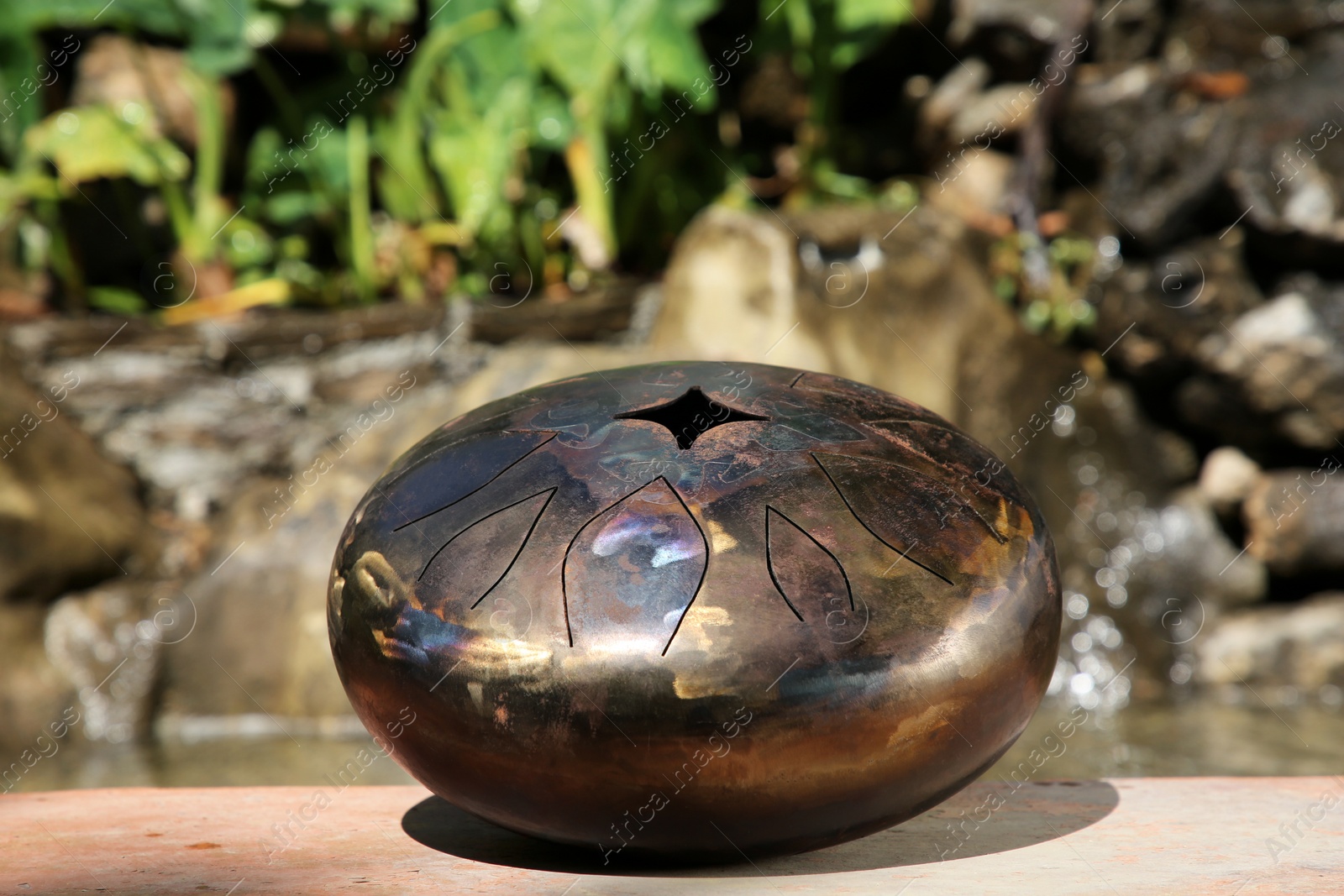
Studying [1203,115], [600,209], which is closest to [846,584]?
[1203,115]

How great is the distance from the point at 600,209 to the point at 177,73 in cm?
270

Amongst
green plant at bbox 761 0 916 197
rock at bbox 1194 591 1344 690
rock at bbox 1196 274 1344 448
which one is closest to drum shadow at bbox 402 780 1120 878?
rock at bbox 1194 591 1344 690

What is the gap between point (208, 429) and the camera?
593 centimetres

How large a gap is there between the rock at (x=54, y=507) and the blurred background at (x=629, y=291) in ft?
0.06

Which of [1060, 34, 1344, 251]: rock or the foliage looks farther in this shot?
the foliage

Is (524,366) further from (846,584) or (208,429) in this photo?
(846,584)

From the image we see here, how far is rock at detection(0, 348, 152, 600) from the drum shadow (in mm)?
3368

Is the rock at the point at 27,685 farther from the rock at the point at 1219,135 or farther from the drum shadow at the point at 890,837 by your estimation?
the rock at the point at 1219,135

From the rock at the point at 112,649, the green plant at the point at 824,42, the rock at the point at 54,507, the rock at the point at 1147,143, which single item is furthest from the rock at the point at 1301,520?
the rock at the point at 54,507

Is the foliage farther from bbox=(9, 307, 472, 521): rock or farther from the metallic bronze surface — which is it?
the metallic bronze surface

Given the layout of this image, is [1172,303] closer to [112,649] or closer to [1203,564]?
[1203,564]

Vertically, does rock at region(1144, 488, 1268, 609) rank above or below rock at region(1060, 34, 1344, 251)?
below

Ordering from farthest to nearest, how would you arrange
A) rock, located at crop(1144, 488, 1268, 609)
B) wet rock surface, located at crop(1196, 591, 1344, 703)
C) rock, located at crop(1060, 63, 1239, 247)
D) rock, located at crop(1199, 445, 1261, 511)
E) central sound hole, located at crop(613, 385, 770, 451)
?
1. rock, located at crop(1060, 63, 1239, 247)
2. rock, located at crop(1199, 445, 1261, 511)
3. rock, located at crop(1144, 488, 1268, 609)
4. wet rock surface, located at crop(1196, 591, 1344, 703)
5. central sound hole, located at crop(613, 385, 770, 451)

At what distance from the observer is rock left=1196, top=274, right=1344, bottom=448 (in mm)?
5250
